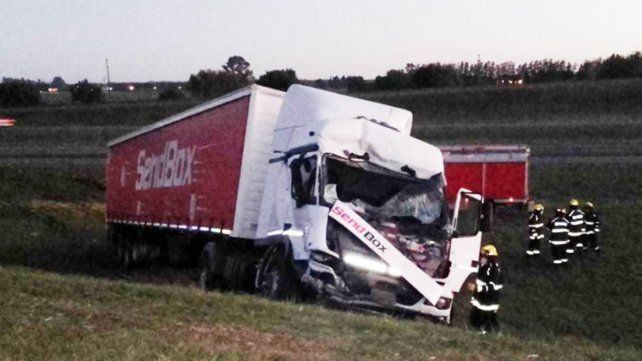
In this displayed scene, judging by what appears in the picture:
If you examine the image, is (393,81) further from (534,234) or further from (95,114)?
(534,234)

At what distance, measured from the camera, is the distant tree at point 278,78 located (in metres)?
77.8

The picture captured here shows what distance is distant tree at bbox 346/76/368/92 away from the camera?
295 feet

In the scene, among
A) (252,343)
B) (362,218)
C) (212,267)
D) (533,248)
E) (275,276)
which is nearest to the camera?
(252,343)

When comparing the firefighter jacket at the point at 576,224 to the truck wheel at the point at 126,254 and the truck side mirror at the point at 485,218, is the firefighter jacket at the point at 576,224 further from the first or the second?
the truck side mirror at the point at 485,218

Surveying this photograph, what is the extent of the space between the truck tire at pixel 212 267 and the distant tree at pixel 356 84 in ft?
225

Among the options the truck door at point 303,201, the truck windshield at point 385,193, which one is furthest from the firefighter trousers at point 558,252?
the truck door at point 303,201

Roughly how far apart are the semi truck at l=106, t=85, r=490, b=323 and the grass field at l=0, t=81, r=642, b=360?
1.40 meters

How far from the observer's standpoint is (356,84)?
9362 cm

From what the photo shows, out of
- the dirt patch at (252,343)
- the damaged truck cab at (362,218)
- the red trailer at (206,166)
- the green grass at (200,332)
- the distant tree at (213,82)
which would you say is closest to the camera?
the green grass at (200,332)

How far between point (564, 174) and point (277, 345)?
3368 cm

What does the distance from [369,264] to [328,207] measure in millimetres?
913

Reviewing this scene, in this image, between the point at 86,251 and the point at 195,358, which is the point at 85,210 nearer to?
the point at 86,251

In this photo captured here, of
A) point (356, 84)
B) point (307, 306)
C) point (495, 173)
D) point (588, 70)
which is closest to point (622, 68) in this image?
point (588, 70)

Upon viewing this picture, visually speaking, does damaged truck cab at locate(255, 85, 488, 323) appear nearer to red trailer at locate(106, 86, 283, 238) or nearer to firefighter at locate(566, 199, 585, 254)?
red trailer at locate(106, 86, 283, 238)
